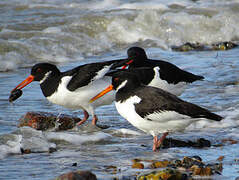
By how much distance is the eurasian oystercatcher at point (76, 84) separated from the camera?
20.7 ft

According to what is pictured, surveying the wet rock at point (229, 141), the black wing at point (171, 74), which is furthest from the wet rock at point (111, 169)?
the black wing at point (171, 74)

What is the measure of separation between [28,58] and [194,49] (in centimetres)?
390

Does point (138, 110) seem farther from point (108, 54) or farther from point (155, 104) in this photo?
point (108, 54)

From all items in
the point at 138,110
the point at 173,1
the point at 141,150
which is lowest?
the point at 141,150

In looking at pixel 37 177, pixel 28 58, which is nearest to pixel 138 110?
pixel 37 177

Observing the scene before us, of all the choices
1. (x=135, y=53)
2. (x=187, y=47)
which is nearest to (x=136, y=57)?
(x=135, y=53)

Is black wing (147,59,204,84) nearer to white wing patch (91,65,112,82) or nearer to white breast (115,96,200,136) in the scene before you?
white wing patch (91,65,112,82)

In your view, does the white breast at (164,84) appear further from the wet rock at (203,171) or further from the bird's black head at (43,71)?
the wet rock at (203,171)

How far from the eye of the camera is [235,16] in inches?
556

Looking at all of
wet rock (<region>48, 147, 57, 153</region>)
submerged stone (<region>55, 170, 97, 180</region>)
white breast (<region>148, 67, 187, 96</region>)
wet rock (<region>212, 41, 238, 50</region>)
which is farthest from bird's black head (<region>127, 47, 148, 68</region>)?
wet rock (<region>212, 41, 238, 50</region>)

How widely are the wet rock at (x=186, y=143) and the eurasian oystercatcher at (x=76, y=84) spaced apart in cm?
117

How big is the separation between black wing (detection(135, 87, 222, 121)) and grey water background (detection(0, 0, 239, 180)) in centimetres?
41

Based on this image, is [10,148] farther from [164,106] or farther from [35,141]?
[164,106]

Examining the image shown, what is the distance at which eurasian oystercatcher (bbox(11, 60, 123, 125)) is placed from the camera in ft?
20.7
